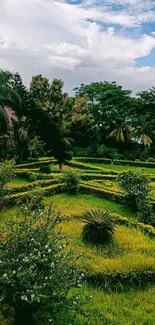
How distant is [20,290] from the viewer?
14.6 feet

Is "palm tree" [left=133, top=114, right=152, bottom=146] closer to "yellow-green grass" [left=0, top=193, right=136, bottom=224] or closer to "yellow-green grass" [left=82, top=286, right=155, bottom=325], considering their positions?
"yellow-green grass" [left=0, top=193, right=136, bottom=224]

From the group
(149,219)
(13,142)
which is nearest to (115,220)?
(149,219)

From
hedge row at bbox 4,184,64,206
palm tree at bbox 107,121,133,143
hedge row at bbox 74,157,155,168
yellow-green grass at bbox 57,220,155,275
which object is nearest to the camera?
yellow-green grass at bbox 57,220,155,275

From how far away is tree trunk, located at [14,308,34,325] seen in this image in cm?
483

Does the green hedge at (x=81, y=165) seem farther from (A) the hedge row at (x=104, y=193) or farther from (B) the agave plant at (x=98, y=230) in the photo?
(B) the agave plant at (x=98, y=230)

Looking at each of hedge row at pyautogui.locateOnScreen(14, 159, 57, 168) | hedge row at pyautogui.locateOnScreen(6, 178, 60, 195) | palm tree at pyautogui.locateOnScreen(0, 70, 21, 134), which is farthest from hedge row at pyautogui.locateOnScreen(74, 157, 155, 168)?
hedge row at pyautogui.locateOnScreen(6, 178, 60, 195)

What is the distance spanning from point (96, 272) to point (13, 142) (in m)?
15.7

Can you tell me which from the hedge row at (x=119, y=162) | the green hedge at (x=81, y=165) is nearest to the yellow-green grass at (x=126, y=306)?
the green hedge at (x=81, y=165)

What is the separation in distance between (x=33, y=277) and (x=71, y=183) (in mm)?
9306

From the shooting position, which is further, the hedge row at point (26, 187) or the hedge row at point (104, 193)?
the hedge row at point (104, 193)

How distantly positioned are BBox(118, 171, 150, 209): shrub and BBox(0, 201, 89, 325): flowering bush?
759 cm

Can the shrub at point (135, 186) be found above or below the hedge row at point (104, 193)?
above

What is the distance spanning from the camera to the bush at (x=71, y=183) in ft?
44.8

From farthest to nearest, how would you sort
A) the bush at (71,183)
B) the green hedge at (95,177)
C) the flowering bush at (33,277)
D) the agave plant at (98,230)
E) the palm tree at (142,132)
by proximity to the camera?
the palm tree at (142,132) < the green hedge at (95,177) < the bush at (71,183) < the agave plant at (98,230) < the flowering bush at (33,277)
